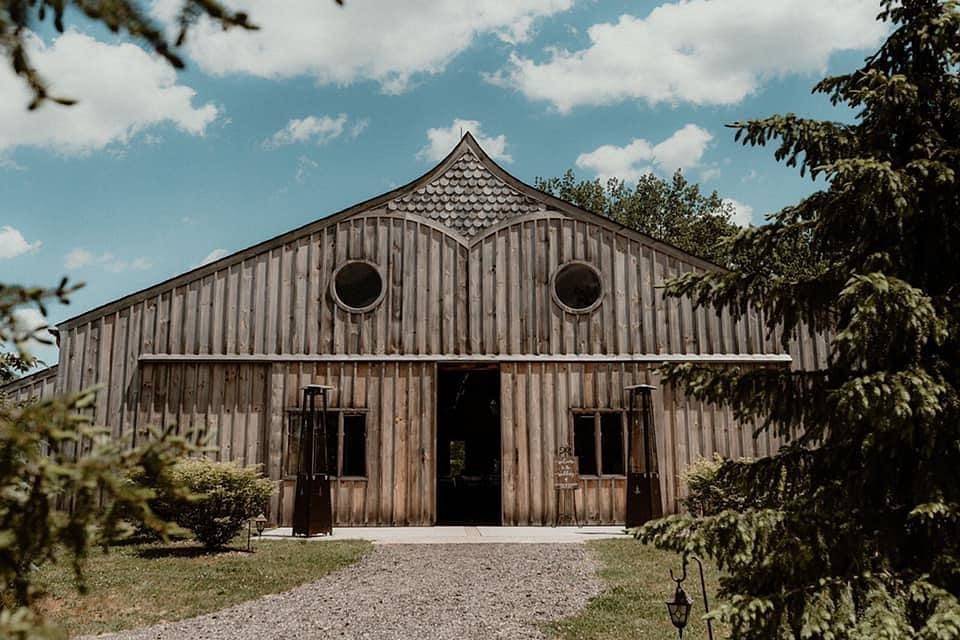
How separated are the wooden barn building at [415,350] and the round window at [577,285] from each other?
4 cm

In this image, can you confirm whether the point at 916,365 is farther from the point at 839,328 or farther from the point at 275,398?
the point at 275,398

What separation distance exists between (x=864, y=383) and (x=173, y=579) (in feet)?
27.1

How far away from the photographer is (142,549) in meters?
12.0

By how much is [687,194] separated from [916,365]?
130ft

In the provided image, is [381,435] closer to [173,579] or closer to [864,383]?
[173,579]

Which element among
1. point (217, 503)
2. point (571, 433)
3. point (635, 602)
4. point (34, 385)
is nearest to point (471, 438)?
point (571, 433)

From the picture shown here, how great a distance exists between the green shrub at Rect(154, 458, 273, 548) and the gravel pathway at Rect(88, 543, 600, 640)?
82.8 inches

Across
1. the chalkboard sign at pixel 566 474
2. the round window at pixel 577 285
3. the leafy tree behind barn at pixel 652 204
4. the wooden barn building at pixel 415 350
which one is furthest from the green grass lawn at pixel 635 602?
the leafy tree behind barn at pixel 652 204

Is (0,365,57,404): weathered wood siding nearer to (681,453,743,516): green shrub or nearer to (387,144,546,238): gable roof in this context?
(387,144,546,238): gable roof

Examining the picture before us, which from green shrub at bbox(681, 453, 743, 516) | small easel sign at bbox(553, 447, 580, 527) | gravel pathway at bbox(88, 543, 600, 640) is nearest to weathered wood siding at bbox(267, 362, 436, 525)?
small easel sign at bbox(553, 447, 580, 527)

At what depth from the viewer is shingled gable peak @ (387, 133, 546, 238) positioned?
51.4 feet

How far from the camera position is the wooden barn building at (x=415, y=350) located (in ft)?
47.5

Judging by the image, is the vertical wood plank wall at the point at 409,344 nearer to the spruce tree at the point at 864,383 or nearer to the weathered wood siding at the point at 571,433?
the weathered wood siding at the point at 571,433

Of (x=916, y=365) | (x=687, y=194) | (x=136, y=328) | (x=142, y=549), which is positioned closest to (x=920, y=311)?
(x=916, y=365)
